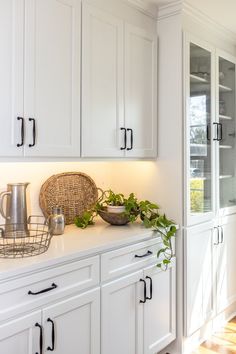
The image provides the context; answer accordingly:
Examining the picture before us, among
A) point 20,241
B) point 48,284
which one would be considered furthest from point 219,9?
point 48,284

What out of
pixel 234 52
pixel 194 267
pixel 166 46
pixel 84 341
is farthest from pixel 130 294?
pixel 234 52

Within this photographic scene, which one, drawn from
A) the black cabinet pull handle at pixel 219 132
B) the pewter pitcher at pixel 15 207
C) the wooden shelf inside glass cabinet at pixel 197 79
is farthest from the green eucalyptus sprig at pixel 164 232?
the wooden shelf inside glass cabinet at pixel 197 79

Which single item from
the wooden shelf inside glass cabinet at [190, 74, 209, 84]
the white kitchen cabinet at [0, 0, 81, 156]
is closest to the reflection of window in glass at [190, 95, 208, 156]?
the wooden shelf inside glass cabinet at [190, 74, 209, 84]

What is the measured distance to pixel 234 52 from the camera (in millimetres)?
3178

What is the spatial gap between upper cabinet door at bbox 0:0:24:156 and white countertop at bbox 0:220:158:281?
523 mm

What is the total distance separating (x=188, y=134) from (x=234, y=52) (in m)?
1.20

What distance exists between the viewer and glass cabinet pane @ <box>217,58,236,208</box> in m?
2.97

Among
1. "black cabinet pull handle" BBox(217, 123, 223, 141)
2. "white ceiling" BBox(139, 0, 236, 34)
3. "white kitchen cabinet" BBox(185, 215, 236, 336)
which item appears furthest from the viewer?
"black cabinet pull handle" BBox(217, 123, 223, 141)

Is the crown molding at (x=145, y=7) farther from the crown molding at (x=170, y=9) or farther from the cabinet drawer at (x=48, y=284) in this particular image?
the cabinet drawer at (x=48, y=284)

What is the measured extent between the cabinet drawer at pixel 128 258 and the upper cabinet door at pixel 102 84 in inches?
23.8

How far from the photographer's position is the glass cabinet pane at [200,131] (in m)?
2.58

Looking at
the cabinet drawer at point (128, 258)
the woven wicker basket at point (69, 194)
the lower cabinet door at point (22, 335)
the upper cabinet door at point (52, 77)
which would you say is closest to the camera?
the lower cabinet door at point (22, 335)

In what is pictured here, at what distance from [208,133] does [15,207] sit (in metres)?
1.60

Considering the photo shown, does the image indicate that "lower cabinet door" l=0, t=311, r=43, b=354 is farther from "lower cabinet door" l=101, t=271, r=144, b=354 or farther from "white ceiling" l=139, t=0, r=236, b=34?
"white ceiling" l=139, t=0, r=236, b=34
